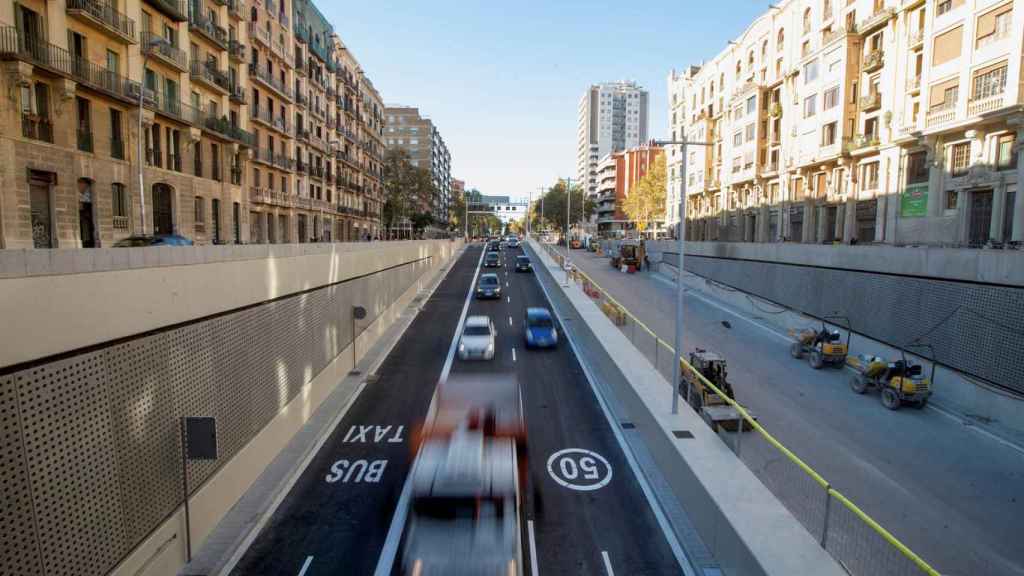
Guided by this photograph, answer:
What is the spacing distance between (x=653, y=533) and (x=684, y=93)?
78929 mm

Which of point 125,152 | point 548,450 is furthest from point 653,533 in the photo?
point 125,152

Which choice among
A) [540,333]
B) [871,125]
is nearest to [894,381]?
[540,333]

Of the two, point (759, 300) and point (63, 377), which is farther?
point (759, 300)

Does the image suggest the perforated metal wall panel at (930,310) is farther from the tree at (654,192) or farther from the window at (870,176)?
the tree at (654,192)

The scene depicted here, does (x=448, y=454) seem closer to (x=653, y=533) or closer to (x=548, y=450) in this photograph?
(x=653, y=533)

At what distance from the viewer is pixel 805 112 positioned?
46625 mm

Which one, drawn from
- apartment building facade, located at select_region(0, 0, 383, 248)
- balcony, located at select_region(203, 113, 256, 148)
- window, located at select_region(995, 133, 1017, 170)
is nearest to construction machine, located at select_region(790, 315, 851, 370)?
window, located at select_region(995, 133, 1017, 170)

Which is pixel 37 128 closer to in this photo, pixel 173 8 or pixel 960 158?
pixel 173 8

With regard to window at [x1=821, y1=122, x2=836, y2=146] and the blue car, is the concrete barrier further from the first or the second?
window at [x1=821, y1=122, x2=836, y2=146]

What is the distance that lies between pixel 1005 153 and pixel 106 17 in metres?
46.3

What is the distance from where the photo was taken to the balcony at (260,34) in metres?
40.5

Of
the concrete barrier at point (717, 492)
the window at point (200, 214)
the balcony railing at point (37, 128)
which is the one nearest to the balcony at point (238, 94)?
the window at point (200, 214)

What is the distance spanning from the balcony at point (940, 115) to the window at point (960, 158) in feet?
5.41

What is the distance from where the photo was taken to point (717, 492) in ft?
29.1
